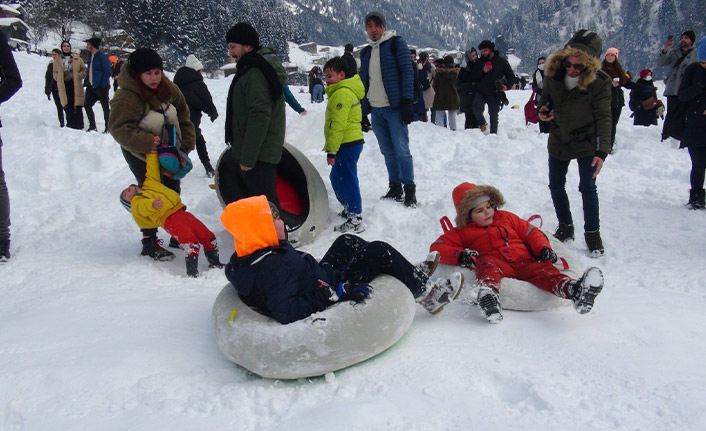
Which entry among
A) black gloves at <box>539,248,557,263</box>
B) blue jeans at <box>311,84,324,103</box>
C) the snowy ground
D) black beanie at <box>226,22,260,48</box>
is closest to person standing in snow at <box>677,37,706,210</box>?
the snowy ground

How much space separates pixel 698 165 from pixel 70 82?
1020cm

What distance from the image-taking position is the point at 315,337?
94.8 inches

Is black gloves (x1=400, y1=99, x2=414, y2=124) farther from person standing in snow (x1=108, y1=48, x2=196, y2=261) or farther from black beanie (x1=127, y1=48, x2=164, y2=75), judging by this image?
black beanie (x1=127, y1=48, x2=164, y2=75)

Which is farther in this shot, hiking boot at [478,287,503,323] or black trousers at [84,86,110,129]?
black trousers at [84,86,110,129]

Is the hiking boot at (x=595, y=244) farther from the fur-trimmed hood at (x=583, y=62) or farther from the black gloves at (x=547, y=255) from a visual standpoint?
the fur-trimmed hood at (x=583, y=62)

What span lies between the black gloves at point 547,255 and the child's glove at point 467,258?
17.7 inches

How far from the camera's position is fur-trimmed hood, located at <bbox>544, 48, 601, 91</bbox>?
3818 millimetres

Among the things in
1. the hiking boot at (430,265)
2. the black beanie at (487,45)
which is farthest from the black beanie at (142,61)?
the black beanie at (487,45)

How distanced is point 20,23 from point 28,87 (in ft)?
93.2

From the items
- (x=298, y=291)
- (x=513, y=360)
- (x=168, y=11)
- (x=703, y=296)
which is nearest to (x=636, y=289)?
(x=703, y=296)

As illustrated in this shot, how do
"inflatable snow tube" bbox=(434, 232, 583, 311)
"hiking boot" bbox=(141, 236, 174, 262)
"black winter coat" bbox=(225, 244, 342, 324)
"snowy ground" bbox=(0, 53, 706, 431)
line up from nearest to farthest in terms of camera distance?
"snowy ground" bbox=(0, 53, 706, 431), "black winter coat" bbox=(225, 244, 342, 324), "inflatable snow tube" bbox=(434, 232, 583, 311), "hiking boot" bbox=(141, 236, 174, 262)

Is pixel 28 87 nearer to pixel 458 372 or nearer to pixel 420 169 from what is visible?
pixel 420 169

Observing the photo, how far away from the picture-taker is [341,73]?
478 centimetres

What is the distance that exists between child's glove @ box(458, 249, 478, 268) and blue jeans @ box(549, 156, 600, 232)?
139 cm
